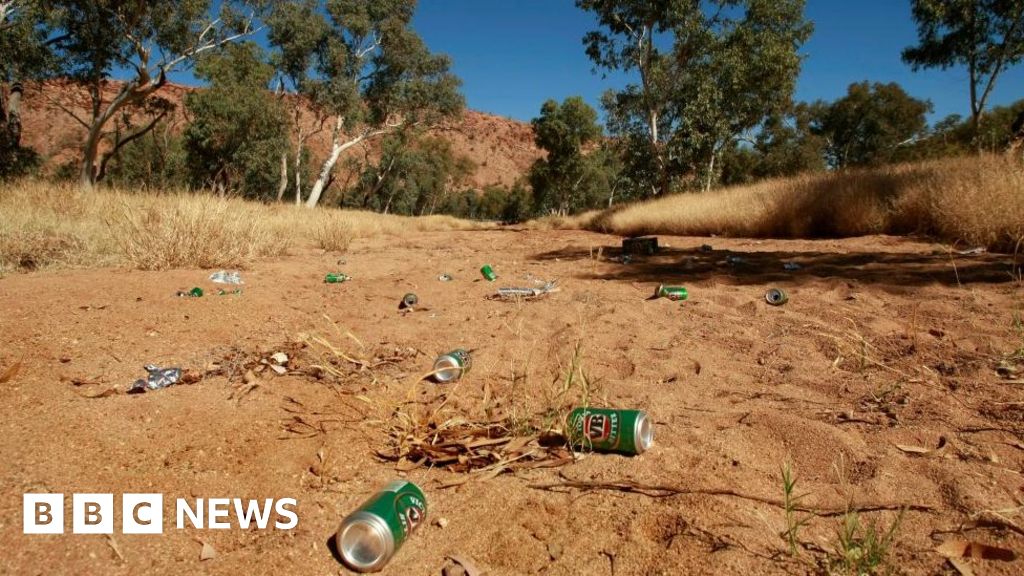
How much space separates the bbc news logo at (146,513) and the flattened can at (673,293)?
3234mm

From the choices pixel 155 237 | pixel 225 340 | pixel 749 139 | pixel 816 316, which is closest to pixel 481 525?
pixel 225 340

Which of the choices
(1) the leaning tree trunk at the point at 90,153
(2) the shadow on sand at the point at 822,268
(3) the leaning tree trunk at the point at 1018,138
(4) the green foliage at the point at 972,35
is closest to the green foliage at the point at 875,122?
(4) the green foliage at the point at 972,35

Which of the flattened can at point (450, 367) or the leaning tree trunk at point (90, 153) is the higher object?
the leaning tree trunk at point (90, 153)

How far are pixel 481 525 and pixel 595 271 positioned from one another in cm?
424

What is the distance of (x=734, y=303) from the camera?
392cm

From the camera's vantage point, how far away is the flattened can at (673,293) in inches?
160

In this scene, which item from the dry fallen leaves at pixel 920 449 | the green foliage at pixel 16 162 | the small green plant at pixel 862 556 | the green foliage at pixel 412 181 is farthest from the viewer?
the green foliage at pixel 412 181

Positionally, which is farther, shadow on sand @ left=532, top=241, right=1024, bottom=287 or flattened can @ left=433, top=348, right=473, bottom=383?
shadow on sand @ left=532, top=241, right=1024, bottom=287

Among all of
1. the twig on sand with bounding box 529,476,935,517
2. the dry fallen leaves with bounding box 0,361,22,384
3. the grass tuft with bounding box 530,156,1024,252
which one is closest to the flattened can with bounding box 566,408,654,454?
the twig on sand with bounding box 529,476,935,517

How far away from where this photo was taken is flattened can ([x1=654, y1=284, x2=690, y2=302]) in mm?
4066

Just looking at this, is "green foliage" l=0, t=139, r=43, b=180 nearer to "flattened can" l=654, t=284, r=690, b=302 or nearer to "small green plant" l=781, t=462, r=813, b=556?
"flattened can" l=654, t=284, r=690, b=302

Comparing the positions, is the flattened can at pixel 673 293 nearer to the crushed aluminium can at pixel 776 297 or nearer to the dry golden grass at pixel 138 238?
the crushed aluminium can at pixel 776 297

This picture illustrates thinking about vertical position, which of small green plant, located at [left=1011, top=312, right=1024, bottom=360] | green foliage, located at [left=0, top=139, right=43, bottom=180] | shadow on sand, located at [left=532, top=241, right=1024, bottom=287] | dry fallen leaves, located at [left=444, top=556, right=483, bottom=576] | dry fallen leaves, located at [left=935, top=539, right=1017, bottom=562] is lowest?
dry fallen leaves, located at [left=444, top=556, right=483, bottom=576]

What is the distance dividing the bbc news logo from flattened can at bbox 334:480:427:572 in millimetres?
252
